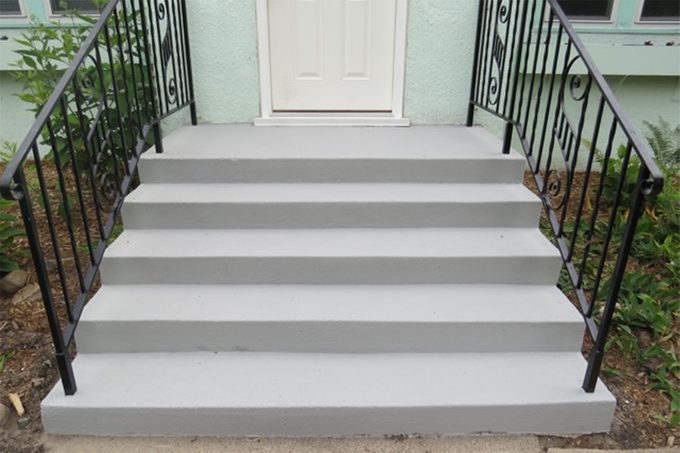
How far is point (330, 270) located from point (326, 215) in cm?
31

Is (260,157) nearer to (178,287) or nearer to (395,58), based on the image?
(178,287)

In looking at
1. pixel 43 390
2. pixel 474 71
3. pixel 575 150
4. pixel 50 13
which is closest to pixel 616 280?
pixel 575 150

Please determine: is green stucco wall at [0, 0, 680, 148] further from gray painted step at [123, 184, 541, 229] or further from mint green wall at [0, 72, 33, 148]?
gray painted step at [123, 184, 541, 229]

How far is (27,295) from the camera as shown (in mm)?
2605

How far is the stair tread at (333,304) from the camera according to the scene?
2055mm

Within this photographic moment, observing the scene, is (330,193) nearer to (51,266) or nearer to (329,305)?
(329,305)

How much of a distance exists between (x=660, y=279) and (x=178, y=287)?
2.61 meters

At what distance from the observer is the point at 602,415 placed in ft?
6.14

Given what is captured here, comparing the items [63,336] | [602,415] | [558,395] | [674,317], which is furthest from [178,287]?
[674,317]

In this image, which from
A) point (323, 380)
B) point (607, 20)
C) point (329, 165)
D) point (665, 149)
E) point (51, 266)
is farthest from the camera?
point (607, 20)

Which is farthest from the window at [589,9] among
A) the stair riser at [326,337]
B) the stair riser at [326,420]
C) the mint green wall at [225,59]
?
the stair riser at [326,420]

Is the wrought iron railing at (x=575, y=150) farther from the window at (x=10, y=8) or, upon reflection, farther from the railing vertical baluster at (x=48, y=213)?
the window at (x=10, y=8)

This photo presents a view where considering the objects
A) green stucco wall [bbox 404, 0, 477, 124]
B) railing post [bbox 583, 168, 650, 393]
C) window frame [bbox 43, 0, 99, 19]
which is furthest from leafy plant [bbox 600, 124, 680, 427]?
window frame [bbox 43, 0, 99, 19]

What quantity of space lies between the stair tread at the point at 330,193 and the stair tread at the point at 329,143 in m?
0.15
